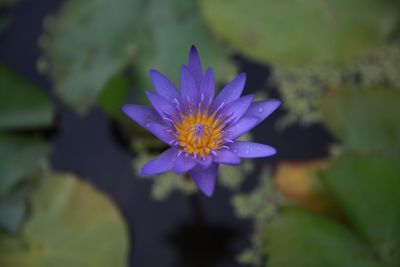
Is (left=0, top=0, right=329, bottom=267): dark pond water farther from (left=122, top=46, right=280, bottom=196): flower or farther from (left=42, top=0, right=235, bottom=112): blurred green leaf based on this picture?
(left=122, top=46, right=280, bottom=196): flower

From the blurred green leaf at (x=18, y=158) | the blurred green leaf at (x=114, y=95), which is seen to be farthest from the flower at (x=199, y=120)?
the blurred green leaf at (x=18, y=158)

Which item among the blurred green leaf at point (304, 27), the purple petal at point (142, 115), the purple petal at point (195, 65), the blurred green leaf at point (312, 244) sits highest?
the blurred green leaf at point (304, 27)

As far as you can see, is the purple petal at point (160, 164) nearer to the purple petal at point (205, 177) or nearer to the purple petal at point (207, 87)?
the purple petal at point (205, 177)

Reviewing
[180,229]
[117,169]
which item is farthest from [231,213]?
[117,169]

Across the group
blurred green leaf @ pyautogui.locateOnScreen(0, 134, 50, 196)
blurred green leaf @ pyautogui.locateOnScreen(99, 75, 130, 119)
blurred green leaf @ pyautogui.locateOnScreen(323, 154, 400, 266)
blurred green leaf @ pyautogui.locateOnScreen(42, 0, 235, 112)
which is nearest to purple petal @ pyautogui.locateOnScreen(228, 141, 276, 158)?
blurred green leaf @ pyautogui.locateOnScreen(323, 154, 400, 266)

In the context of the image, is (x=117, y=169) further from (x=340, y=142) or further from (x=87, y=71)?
(x=340, y=142)
